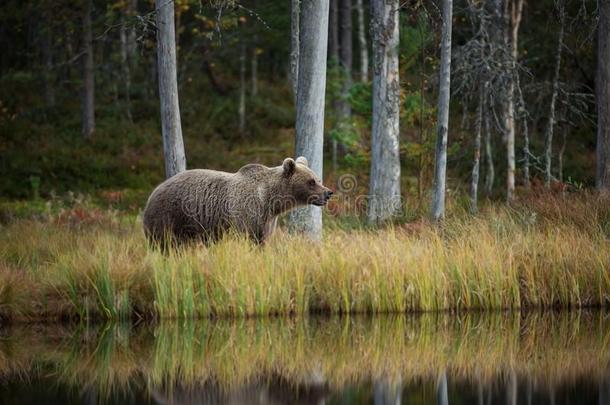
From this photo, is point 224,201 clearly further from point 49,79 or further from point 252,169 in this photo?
point 49,79

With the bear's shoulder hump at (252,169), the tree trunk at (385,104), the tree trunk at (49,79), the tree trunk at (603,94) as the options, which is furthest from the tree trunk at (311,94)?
the tree trunk at (49,79)

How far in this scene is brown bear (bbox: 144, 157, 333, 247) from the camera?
44.0 ft

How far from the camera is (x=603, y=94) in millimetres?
16922

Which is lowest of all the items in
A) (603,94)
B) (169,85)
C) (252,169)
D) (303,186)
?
(303,186)

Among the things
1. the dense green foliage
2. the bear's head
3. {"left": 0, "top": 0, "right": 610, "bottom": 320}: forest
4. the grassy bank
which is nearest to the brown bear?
the bear's head

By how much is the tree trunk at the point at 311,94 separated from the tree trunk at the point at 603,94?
17.5 feet

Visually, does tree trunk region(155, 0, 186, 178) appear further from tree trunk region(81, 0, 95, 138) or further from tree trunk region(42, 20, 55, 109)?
tree trunk region(42, 20, 55, 109)

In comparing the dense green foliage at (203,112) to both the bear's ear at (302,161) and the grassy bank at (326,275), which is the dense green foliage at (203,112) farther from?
the grassy bank at (326,275)

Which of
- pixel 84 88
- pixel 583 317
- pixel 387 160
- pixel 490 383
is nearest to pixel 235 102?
pixel 84 88

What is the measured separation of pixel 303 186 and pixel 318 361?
4.35 meters

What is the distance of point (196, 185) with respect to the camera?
531 inches

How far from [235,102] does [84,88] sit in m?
7.25

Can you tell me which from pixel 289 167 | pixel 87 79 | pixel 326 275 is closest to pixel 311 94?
pixel 289 167

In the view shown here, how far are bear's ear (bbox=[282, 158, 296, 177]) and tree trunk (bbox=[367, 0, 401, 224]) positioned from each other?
298cm
